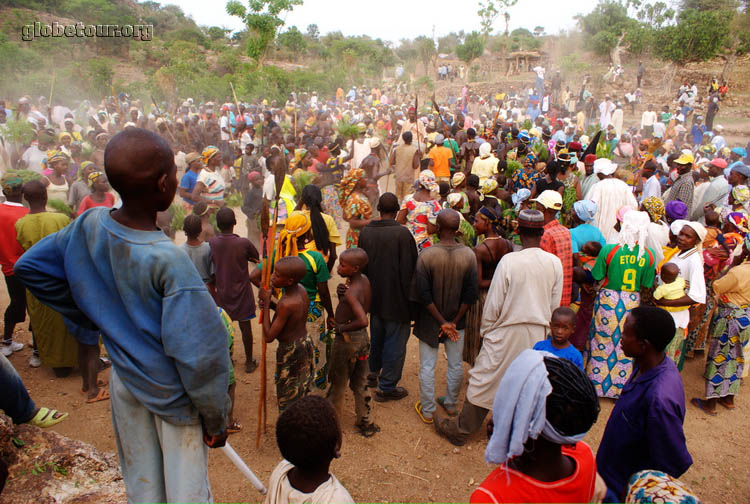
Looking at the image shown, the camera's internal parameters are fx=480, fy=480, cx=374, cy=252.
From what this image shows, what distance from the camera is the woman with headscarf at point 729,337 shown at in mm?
4516

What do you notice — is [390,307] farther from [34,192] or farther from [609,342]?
[34,192]

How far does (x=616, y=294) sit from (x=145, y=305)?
415cm

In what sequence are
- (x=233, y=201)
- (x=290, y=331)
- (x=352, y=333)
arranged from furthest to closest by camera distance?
(x=233, y=201)
(x=352, y=333)
(x=290, y=331)

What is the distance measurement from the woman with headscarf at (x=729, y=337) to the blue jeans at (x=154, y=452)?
15.8ft

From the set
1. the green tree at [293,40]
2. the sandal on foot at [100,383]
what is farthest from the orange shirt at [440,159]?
the green tree at [293,40]

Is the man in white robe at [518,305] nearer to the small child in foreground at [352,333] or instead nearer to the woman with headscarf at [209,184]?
the small child in foreground at [352,333]

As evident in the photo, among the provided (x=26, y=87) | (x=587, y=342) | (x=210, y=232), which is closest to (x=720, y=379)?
(x=587, y=342)

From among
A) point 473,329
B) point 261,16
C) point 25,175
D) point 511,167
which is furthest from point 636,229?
point 261,16

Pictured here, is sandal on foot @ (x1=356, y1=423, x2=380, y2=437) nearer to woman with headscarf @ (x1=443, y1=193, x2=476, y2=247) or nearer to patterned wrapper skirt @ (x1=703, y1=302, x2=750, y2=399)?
woman with headscarf @ (x1=443, y1=193, x2=476, y2=247)

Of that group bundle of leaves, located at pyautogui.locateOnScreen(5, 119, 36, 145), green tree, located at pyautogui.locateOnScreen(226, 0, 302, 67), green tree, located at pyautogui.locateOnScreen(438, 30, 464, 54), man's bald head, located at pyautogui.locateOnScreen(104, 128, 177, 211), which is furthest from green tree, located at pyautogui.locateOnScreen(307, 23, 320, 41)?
man's bald head, located at pyautogui.locateOnScreen(104, 128, 177, 211)

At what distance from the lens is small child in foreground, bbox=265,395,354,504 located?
1.83 m

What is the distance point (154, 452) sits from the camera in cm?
200

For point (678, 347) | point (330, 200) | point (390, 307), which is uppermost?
point (330, 200)

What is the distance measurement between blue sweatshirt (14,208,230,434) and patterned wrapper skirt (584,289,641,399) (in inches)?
152
